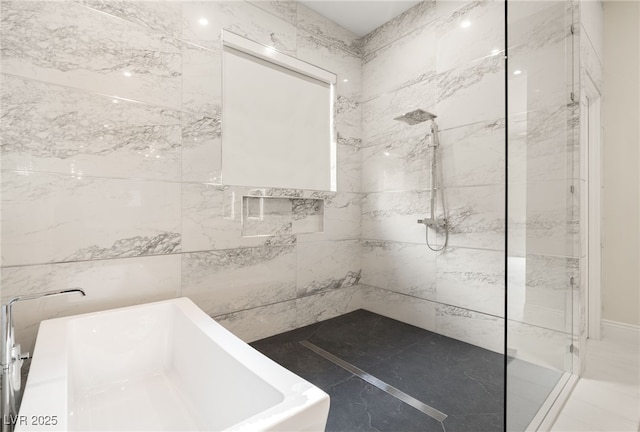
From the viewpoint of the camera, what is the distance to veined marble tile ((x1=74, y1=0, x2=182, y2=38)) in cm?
169

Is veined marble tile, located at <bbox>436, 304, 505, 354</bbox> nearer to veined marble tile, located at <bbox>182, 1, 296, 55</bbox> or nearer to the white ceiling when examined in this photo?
veined marble tile, located at <bbox>182, 1, 296, 55</bbox>

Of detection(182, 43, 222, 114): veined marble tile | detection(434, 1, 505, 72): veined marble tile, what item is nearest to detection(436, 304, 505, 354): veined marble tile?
detection(434, 1, 505, 72): veined marble tile

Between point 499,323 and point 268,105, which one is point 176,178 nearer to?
point 268,105

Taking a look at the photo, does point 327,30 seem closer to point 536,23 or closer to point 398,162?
point 398,162

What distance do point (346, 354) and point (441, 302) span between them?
36.1 inches

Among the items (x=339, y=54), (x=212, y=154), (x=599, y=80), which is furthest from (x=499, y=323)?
(x=339, y=54)

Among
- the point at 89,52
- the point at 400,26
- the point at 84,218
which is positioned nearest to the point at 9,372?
the point at 84,218

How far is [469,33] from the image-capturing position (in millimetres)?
2268

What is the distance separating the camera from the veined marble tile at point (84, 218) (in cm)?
146

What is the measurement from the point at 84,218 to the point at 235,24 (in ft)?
5.51

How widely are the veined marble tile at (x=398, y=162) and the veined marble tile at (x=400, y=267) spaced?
1.82ft

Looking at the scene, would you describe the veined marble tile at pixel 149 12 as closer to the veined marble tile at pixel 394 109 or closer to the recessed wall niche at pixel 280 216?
the recessed wall niche at pixel 280 216

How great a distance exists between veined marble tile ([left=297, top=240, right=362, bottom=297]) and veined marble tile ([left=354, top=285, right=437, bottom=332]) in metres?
0.20

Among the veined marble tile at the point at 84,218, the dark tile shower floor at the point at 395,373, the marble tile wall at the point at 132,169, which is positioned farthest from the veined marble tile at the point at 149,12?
the dark tile shower floor at the point at 395,373
